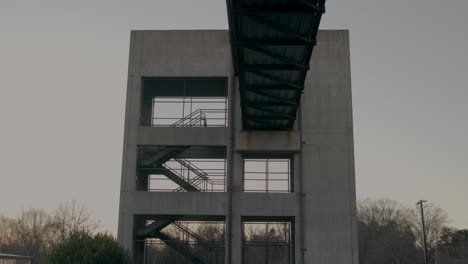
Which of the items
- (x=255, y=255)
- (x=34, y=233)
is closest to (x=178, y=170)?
(x=255, y=255)

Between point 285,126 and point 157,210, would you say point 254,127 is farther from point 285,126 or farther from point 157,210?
point 157,210

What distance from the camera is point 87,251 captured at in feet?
78.2

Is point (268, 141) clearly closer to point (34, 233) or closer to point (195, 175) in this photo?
point (195, 175)

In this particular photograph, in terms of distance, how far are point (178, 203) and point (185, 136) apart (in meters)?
4.18

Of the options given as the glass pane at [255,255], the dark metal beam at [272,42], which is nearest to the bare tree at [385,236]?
the glass pane at [255,255]

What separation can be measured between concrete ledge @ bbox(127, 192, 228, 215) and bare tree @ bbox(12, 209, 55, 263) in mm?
54583

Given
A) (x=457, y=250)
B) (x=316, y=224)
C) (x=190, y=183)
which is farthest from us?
(x=457, y=250)

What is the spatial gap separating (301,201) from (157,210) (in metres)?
8.64

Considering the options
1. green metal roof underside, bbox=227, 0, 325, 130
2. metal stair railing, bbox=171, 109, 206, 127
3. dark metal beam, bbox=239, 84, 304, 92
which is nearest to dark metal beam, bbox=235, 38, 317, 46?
green metal roof underside, bbox=227, 0, 325, 130

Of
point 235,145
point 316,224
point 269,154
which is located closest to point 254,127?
point 235,145

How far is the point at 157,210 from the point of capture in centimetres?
3303

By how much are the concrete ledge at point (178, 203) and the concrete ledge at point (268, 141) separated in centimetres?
334

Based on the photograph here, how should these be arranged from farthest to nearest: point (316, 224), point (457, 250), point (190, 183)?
point (457, 250) → point (190, 183) → point (316, 224)

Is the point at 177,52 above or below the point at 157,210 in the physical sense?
above
